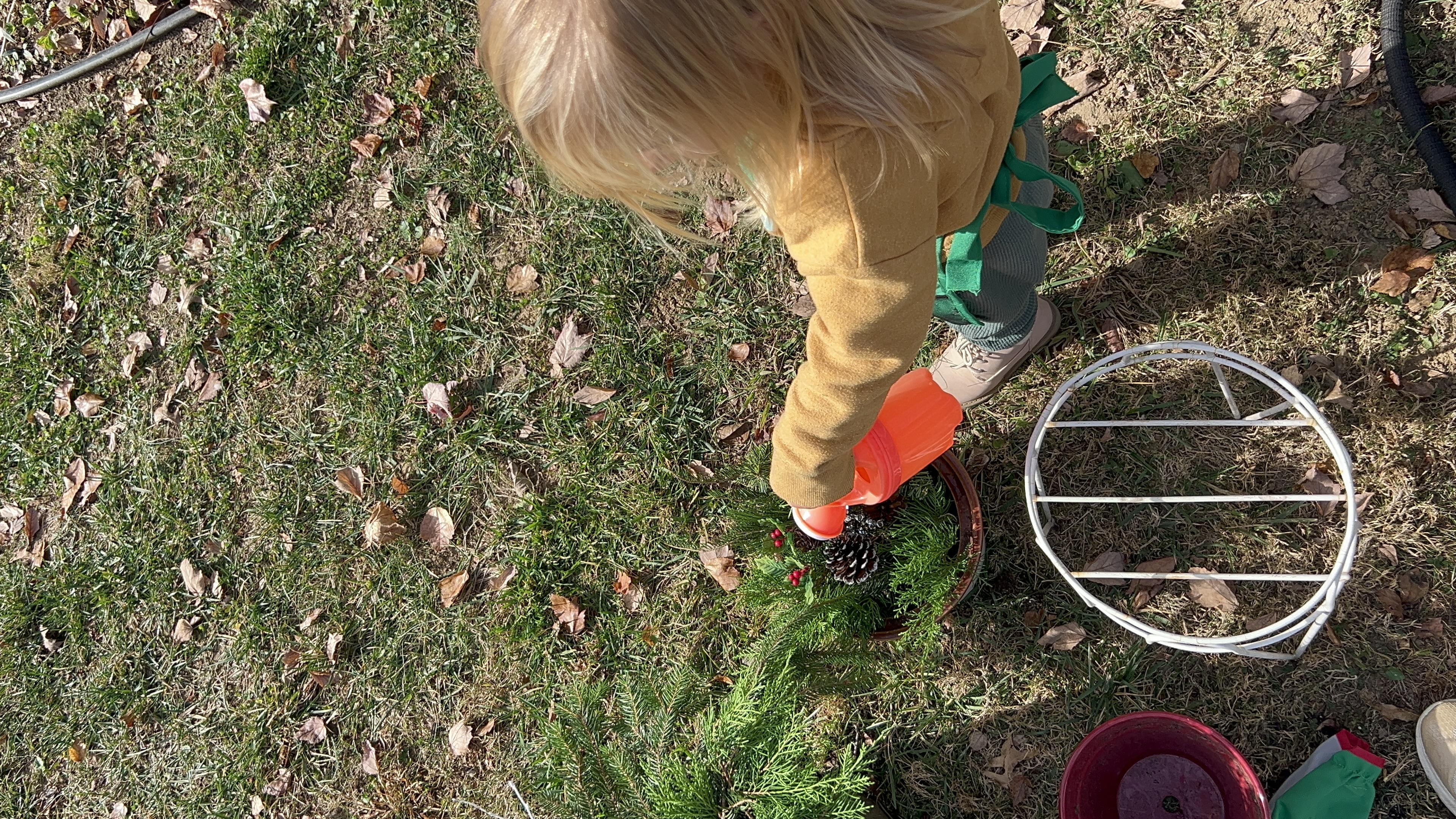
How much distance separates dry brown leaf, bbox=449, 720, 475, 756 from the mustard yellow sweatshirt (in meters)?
1.77

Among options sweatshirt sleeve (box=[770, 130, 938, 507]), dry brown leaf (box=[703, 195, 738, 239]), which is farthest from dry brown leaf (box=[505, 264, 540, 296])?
sweatshirt sleeve (box=[770, 130, 938, 507])

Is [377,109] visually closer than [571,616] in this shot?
No

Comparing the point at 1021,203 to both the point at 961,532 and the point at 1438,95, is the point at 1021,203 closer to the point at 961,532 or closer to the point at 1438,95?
the point at 961,532

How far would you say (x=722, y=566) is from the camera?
2.76 metres

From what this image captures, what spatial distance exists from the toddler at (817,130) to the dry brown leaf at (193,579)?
2.53 m

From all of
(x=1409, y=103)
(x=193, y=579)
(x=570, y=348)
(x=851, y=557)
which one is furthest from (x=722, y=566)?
(x=1409, y=103)

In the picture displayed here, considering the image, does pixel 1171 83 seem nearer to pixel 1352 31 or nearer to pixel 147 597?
pixel 1352 31

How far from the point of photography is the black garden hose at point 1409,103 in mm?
2365

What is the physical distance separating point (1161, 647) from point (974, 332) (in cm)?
108

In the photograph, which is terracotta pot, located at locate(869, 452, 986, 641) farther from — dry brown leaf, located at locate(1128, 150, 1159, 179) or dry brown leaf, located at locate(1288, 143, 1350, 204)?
dry brown leaf, located at locate(1288, 143, 1350, 204)

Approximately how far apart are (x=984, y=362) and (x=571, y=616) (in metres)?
1.56

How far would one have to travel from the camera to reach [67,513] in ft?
10.8

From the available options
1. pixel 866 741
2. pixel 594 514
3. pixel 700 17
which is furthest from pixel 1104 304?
pixel 700 17

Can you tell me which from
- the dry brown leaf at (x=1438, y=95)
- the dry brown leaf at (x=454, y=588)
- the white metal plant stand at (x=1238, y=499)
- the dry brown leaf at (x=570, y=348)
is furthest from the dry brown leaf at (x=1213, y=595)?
the dry brown leaf at (x=454, y=588)
